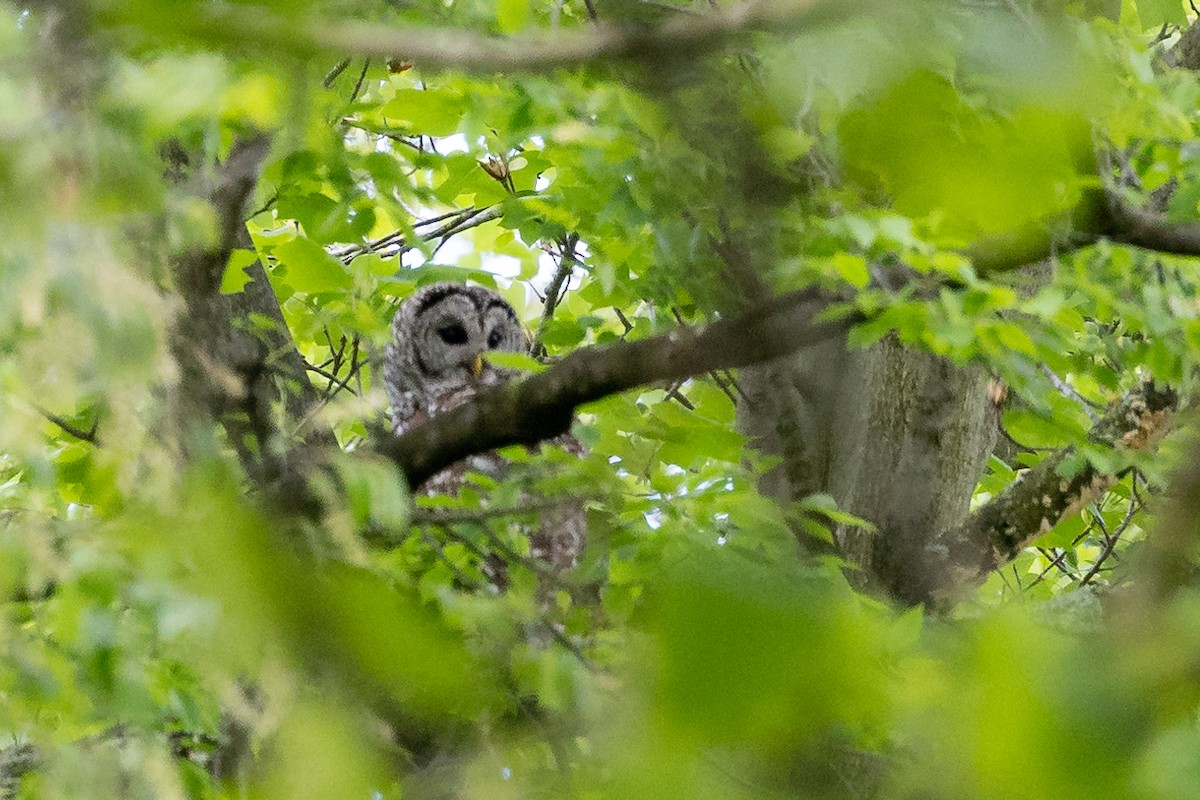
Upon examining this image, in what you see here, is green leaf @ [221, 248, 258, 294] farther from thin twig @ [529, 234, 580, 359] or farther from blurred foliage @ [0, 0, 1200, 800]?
thin twig @ [529, 234, 580, 359]

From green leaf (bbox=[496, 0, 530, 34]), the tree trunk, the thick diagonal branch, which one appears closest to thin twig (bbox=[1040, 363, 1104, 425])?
the tree trunk

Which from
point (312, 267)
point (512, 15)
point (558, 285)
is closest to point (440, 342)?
point (558, 285)

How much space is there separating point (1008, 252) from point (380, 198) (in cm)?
110

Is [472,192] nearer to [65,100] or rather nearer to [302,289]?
[302,289]

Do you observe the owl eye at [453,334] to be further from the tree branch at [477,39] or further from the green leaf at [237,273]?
the tree branch at [477,39]

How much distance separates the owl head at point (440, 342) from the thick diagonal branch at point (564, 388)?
3456 mm

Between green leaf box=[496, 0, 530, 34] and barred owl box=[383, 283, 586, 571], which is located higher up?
green leaf box=[496, 0, 530, 34]

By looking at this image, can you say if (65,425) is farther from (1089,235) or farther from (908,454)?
(908,454)

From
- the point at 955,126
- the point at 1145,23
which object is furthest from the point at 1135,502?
the point at 955,126

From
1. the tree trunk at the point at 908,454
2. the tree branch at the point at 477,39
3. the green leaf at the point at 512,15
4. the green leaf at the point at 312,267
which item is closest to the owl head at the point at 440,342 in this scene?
the tree trunk at the point at 908,454

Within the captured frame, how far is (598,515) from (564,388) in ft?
1.21

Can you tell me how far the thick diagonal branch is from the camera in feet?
4.41

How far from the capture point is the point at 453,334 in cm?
528

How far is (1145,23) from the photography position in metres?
2.58
